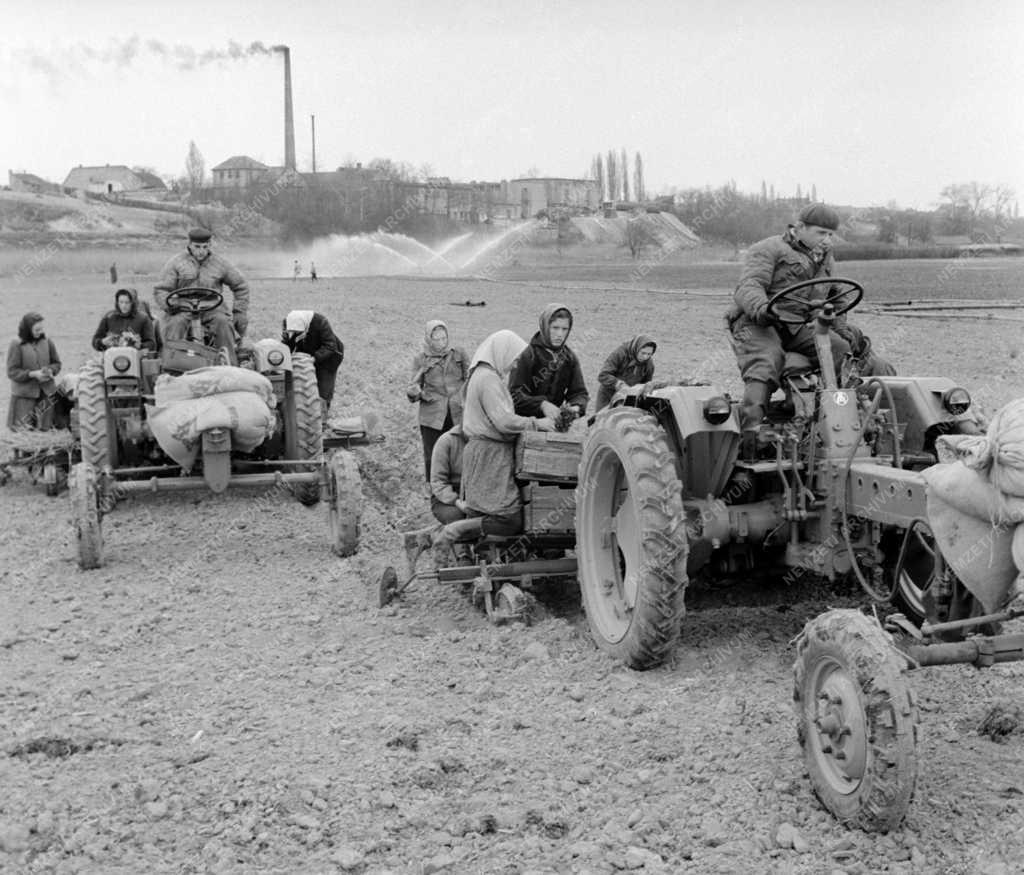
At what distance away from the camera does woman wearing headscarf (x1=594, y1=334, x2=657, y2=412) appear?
9391 mm

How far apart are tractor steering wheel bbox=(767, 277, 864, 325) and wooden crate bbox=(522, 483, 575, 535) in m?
1.73

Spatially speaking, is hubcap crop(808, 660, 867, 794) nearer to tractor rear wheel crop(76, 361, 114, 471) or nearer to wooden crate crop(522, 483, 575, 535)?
wooden crate crop(522, 483, 575, 535)

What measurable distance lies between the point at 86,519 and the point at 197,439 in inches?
34.0

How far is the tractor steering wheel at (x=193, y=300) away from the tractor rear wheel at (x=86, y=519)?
191cm

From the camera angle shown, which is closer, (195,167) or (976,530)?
(976,530)

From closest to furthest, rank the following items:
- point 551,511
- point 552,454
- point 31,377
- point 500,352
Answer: point 552,454, point 551,511, point 500,352, point 31,377

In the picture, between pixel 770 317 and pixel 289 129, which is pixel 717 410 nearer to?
pixel 770 317

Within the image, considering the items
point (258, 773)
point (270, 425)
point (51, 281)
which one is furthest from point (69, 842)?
point (51, 281)

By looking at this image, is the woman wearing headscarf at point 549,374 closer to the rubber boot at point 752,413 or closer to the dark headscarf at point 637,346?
the dark headscarf at point 637,346

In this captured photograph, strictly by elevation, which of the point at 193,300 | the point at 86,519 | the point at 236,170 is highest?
the point at 236,170

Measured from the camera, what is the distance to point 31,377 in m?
12.1

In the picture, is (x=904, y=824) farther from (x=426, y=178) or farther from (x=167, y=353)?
Answer: (x=426, y=178)

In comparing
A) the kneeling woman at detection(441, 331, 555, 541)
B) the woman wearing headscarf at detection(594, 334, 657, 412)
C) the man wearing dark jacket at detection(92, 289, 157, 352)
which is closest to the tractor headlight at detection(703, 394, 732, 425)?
the kneeling woman at detection(441, 331, 555, 541)

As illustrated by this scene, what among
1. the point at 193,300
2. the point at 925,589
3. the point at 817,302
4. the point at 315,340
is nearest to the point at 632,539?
the point at 817,302
